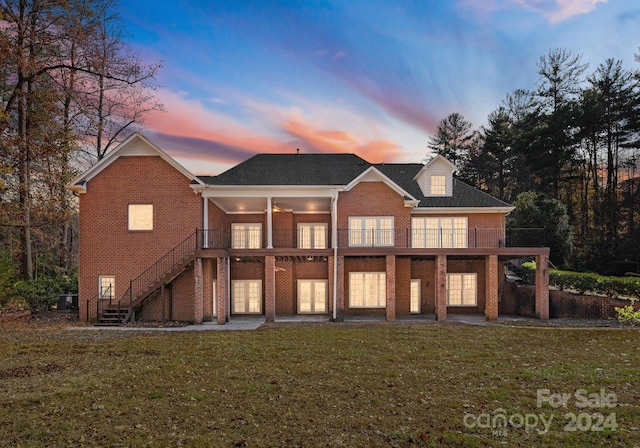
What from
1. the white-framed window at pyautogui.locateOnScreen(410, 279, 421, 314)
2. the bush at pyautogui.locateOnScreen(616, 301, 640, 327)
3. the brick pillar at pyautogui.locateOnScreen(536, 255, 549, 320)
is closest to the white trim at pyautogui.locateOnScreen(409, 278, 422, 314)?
the white-framed window at pyautogui.locateOnScreen(410, 279, 421, 314)

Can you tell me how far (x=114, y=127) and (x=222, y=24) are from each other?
12.6 meters

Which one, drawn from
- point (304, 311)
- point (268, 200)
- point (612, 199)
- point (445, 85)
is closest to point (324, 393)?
point (268, 200)

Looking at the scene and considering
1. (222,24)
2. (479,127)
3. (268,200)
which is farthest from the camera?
(479,127)

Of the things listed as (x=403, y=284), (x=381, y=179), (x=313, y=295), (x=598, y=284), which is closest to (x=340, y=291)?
(x=313, y=295)

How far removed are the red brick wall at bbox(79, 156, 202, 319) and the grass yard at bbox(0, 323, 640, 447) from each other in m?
6.44

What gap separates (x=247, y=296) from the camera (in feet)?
78.2

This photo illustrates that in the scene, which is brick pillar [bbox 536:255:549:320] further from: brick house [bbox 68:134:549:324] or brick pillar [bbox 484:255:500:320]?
brick pillar [bbox 484:255:500:320]

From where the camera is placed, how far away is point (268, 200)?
20.3 m

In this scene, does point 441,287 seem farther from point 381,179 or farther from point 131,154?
point 131,154

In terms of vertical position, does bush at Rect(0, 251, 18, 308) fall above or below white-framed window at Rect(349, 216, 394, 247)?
below

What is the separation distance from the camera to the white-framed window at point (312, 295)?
23.7 meters

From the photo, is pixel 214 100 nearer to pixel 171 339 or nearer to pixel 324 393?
pixel 171 339

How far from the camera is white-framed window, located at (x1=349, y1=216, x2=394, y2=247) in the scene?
22.1 meters

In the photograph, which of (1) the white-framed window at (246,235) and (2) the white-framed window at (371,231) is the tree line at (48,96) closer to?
(1) the white-framed window at (246,235)
